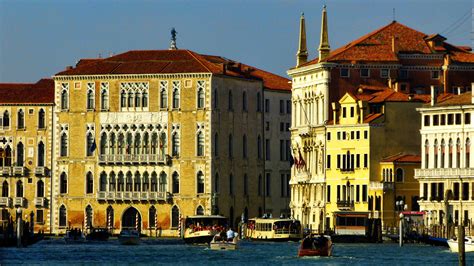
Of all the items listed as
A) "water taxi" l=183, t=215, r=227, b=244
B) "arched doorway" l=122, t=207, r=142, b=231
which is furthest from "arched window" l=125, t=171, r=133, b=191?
"water taxi" l=183, t=215, r=227, b=244

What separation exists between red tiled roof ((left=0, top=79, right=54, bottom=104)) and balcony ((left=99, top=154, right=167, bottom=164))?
5.30 meters

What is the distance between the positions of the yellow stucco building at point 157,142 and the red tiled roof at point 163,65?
6 centimetres

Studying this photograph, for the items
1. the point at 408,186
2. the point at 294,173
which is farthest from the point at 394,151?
the point at 294,173

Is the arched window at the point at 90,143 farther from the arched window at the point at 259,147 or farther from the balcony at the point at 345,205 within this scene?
the balcony at the point at 345,205

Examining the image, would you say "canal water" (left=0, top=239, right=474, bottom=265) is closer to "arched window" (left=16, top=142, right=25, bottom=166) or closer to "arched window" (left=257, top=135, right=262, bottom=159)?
"arched window" (left=257, top=135, right=262, bottom=159)

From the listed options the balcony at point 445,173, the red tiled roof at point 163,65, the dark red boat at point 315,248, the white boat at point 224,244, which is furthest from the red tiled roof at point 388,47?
the dark red boat at point 315,248

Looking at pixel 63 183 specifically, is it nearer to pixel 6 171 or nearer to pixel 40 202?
pixel 40 202

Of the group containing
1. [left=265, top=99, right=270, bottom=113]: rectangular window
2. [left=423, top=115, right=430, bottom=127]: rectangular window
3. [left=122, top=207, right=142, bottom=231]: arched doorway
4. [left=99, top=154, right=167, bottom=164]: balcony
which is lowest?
[left=122, top=207, right=142, bottom=231]: arched doorway

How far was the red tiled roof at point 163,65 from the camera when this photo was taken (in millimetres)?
152837

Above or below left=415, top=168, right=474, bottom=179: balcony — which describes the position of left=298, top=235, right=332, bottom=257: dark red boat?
below

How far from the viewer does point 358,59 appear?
148m

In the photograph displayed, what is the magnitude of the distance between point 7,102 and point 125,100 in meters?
7.38

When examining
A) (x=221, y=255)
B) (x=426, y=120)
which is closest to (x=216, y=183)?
(x=426, y=120)

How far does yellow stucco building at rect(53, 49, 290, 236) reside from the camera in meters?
152
